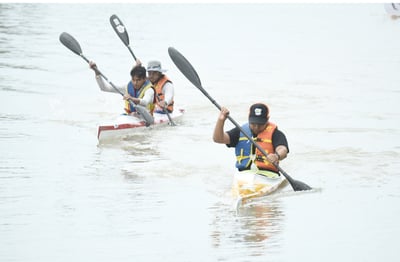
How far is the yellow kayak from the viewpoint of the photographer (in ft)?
31.4

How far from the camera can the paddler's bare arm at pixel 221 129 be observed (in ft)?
30.1

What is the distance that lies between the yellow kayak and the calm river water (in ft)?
0.33

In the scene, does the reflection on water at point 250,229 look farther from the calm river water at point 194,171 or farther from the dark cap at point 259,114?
the dark cap at point 259,114

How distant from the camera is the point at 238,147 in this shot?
9773mm

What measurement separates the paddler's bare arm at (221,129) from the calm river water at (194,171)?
692mm

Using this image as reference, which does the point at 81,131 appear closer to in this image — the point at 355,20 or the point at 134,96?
the point at 134,96

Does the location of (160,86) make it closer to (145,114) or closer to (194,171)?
(145,114)

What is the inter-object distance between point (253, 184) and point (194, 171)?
2.25 m

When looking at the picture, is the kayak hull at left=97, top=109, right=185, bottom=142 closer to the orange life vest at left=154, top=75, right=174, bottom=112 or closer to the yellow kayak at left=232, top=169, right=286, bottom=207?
the orange life vest at left=154, top=75, right=174, bottom=112

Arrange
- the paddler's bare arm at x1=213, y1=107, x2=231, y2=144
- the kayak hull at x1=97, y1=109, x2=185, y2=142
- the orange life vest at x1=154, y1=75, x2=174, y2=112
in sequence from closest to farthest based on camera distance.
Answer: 1. the paddler's bare arm at x1=213, y1=107, x2=231, y2=144
2. the kayak hull at x1=97, y1=109, x2=185, y2=142
3. the orange life vest at x1=154, y1=75, x2=174, y2=112

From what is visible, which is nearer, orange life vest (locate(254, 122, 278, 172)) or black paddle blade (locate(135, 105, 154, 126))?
orange life vest (locate(254, 122, 278, 172))

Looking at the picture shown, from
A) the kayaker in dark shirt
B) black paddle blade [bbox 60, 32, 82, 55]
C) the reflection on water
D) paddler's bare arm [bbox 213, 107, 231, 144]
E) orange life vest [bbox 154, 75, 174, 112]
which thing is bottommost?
orange life vest [bbox 154, 75, 174, 112]

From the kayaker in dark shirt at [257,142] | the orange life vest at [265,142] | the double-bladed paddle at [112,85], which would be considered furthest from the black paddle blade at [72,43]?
the orange life vest at [265,142]

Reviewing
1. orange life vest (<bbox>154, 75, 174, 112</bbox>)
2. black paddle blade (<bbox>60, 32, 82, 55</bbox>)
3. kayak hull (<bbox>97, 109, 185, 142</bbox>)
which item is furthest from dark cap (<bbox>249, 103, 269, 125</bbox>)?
black paddle blade (<bbox>60, 32, 82, 55</bbox>)
